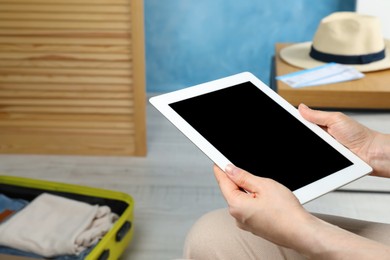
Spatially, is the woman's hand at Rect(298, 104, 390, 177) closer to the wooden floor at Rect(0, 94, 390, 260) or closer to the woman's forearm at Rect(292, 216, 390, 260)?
the woman's forearm at Rect(292, 216, 390, 260)

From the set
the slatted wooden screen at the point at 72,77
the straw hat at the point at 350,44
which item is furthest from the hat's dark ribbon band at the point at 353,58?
the slatted wooden screen at the point at 72,77

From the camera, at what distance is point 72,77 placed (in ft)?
6.57

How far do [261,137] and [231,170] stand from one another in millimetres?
115

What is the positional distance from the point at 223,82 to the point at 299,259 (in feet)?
Answer: 1.13

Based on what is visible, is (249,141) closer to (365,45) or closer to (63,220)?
(63,220)

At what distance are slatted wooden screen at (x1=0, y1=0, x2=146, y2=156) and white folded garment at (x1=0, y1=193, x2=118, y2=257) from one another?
1.62 ft

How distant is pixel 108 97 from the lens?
203cm

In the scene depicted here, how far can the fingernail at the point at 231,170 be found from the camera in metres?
0.85

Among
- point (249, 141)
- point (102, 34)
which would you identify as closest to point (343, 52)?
point (102, 34)

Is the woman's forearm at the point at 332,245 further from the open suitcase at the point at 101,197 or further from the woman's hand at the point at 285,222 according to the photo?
the open suitcase at the point at 101,197

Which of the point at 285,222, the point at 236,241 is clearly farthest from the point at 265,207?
the point at 236,241

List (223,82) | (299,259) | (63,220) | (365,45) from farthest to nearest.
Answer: (365,45)
(63,220)
(223,82)
(299,259)

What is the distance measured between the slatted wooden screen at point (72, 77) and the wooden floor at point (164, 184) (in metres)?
0.08

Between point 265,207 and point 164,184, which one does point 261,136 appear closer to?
point 265,207
